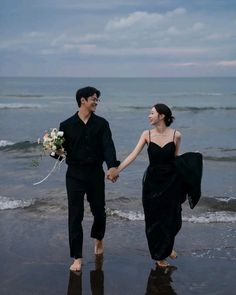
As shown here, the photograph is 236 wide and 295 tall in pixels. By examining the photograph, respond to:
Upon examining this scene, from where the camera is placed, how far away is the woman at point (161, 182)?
18.7ft

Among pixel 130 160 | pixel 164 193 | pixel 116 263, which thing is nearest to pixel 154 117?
pixel 130 160

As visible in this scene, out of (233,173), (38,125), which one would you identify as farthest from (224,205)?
(38,125)

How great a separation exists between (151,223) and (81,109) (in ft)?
5.22

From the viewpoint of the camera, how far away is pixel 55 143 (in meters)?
5.66

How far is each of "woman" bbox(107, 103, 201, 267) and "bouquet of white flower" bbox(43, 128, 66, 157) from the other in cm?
66

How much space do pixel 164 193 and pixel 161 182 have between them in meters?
0.14

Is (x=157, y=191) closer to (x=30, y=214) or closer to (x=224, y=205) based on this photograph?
(x=30, y=214)

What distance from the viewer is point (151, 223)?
232 inches

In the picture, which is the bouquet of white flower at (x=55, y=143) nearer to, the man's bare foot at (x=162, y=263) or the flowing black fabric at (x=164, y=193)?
the flowing black fabric at (x=164, y=193)

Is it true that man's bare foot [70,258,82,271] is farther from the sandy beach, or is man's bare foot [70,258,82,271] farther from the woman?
the woman

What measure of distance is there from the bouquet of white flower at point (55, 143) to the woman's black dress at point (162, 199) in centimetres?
102

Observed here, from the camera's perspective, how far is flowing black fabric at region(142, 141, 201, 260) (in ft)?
18.7

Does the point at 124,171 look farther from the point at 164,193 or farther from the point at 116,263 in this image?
the point at 164,193

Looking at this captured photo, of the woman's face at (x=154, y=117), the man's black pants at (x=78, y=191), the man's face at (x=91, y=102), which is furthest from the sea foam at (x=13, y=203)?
the woman's face at (x=154, y=117)
